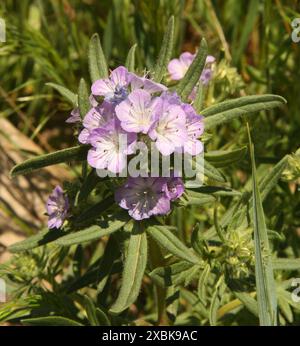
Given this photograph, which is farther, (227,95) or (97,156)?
(227,95)

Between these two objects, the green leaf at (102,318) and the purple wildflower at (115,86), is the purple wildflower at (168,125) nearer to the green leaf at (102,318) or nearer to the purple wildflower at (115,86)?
the purple wildflower at (115,86)

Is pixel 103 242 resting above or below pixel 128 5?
below

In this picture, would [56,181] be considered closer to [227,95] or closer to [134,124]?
[227,95]

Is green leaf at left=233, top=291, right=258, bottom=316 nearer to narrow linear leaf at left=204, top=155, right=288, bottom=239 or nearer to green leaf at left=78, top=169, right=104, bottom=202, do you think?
narrow linear leaf at left=204, top=155, right=288, bottom=239

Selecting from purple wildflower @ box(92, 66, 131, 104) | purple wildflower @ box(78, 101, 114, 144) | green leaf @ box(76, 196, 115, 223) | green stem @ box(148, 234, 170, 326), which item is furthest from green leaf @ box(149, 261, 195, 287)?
purple wildflower @ box(92, 66, 131, 104)

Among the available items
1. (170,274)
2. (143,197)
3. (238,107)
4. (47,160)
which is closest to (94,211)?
(143,197)

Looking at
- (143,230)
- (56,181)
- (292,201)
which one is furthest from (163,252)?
(56,181)
